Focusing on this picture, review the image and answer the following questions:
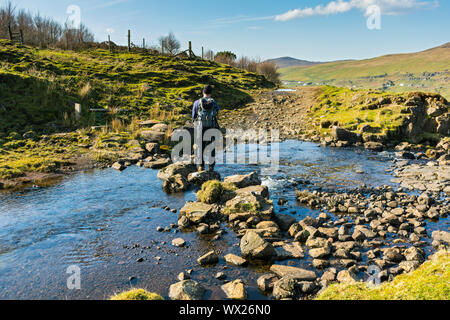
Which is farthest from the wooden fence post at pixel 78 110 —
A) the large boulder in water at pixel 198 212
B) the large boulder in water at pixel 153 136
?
the large boulder in water at pixel 198 212

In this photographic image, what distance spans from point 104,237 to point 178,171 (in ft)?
19.0

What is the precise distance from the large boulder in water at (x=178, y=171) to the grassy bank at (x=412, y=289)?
9.28m

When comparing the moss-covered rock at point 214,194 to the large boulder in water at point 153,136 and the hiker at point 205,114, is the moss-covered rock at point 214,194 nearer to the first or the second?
the hiker at point 205,114

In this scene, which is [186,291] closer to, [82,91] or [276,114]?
[82,91]

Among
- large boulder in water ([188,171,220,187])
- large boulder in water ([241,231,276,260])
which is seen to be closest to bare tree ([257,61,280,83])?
large boulder in water ([188,171,220,187])

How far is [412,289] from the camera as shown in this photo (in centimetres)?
469

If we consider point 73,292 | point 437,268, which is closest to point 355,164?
point 437,268

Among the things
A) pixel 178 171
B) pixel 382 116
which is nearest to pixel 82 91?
pixel 178 171

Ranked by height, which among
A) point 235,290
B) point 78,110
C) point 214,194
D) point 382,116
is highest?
point 78,110

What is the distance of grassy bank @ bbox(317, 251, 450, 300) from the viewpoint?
452 cm

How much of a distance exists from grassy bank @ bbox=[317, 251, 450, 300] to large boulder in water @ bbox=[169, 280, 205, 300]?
91.9 inches

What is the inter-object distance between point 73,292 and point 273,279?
417cm

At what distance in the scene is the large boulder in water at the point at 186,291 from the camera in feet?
19.1

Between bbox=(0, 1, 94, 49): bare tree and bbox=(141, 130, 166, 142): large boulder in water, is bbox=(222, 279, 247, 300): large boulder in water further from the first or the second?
bbox=(0, 1, 94, 49): bare tree
